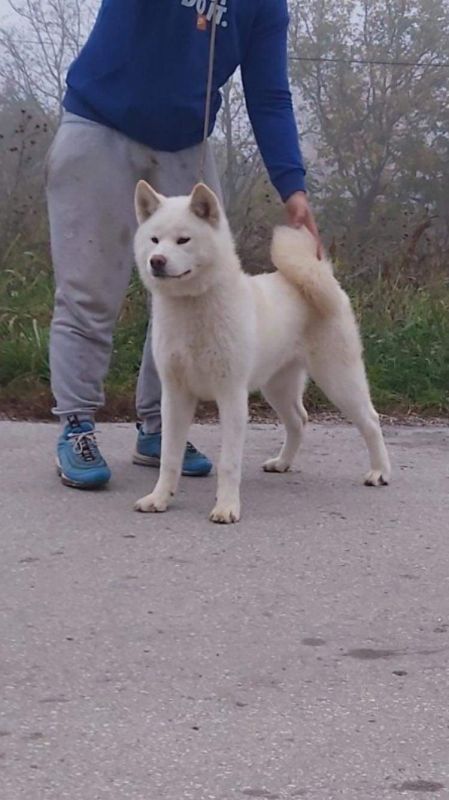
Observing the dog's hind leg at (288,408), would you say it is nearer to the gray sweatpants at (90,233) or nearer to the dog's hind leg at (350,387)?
the dog's hind leg at (350,387)

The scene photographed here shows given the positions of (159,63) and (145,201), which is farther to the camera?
(159,63)

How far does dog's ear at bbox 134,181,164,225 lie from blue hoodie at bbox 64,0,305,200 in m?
0.33

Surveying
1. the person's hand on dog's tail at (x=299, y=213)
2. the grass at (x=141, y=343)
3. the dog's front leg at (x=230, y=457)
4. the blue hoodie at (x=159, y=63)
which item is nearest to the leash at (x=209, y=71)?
the blue hoodie at (x=159, y=63)

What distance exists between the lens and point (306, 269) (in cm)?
386

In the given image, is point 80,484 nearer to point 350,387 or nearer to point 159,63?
point 350,387

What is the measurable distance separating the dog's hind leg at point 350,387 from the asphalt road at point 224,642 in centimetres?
11

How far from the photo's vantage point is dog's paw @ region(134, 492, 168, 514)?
11.7ft

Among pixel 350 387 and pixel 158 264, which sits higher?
pixel 158 264

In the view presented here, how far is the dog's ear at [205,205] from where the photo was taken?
343cm

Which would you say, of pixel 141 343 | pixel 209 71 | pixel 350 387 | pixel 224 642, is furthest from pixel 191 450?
pixel 141 343

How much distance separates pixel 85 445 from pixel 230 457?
20.2 inches

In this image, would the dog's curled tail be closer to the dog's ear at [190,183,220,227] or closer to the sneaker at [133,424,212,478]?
the dog's ear at [190,183,220,227]

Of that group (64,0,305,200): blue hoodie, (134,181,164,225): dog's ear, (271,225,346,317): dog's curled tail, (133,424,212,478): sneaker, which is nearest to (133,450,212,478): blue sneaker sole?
(133,424,212,478): sneaker

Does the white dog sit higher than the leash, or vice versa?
the leash
